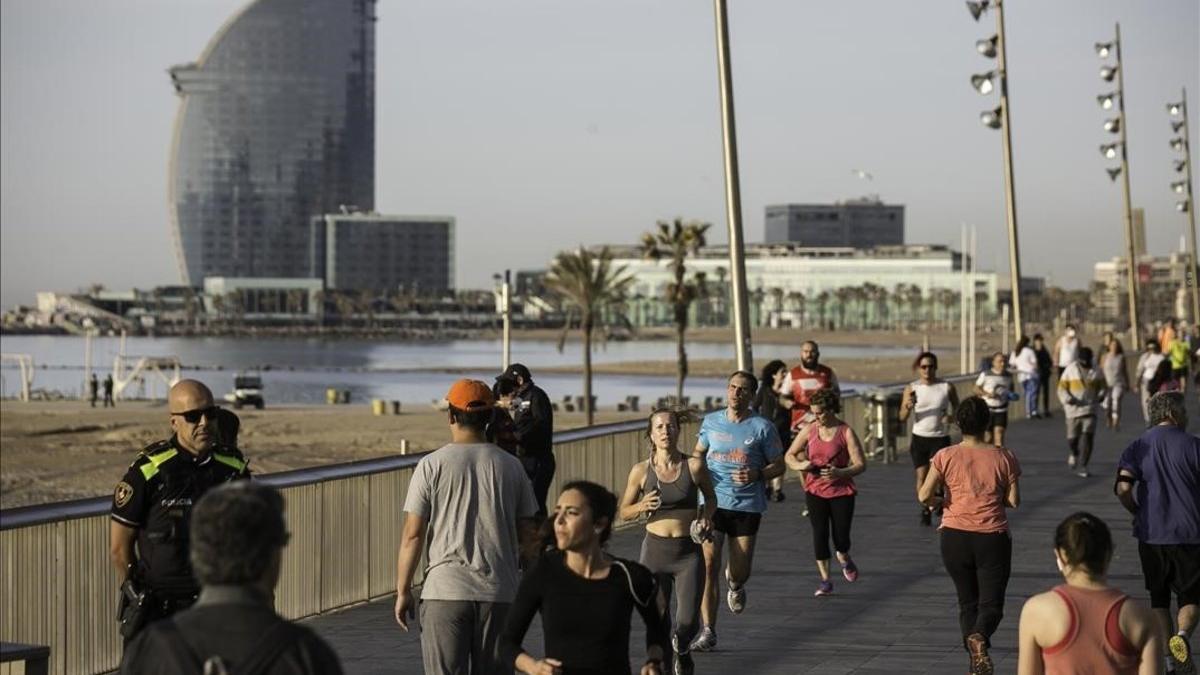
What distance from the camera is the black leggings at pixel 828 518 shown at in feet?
41.4

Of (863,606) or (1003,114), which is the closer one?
(863,606)

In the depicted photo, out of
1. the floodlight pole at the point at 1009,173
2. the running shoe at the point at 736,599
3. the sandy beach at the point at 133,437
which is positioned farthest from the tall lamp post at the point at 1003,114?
the running shoe at the point at 736,599

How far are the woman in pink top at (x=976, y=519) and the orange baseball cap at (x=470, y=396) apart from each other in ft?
9.60

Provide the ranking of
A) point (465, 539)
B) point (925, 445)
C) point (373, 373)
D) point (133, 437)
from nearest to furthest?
point (465, 539)
point (925, 445)
point (133, 437)
point (373, 373)

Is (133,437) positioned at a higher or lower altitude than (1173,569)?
higher

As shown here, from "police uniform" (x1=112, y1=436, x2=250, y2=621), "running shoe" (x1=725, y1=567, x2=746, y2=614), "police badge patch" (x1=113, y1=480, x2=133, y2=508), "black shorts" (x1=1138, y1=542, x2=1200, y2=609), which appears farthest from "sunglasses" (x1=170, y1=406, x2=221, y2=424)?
"running shoe" (x1=725, y1=567, x2=746, y2=614)

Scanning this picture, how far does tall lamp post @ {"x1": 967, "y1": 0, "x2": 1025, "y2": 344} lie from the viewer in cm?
3319

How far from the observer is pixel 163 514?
670 centimetres

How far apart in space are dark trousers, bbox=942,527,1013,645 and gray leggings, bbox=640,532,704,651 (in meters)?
1.16

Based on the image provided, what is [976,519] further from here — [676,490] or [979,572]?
[676,490]

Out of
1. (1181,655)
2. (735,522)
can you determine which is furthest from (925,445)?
(1181,655)

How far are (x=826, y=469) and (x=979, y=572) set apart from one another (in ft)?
10.4

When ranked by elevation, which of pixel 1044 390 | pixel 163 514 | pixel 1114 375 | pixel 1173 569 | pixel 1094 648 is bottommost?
pixel 1173 569

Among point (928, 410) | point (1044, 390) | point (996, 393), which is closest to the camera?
point (928, 410)
